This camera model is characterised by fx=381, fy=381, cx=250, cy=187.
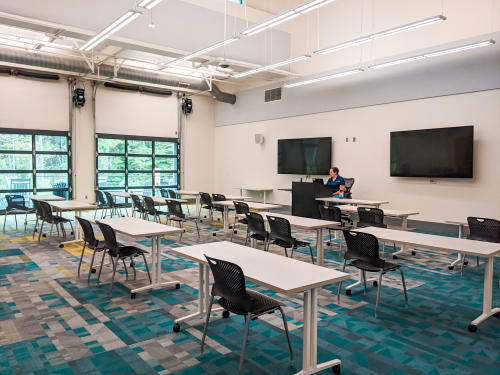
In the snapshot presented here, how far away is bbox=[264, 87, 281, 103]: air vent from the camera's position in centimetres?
1242

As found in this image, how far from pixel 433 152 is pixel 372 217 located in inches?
142

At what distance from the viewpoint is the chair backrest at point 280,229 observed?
16.9 ft

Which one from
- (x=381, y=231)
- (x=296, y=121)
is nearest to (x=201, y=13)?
(x=296, y=121)

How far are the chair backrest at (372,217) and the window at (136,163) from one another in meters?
9.14

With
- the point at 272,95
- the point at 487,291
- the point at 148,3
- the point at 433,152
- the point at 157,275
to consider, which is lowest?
the point at 157,275

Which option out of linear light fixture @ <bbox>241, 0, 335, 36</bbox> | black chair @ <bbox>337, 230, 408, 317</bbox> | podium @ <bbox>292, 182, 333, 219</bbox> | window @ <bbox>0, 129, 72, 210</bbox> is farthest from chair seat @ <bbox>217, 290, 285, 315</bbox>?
window @ <bbox>0, 129, 72, 210</bbox>

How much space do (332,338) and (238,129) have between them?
1133 cm

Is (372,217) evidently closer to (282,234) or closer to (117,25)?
(282,234)

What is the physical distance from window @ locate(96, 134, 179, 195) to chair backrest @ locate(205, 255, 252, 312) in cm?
1070

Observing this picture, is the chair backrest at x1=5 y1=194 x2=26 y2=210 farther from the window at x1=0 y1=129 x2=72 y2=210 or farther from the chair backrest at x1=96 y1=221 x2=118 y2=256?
the chair backrest at x1=96 y1=221 x2=118 y2=256

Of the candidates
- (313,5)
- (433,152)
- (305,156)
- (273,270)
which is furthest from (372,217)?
(305,156)

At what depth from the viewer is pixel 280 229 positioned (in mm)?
5254

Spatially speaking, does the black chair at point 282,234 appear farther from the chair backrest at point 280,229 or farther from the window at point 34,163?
the window at point 34,163

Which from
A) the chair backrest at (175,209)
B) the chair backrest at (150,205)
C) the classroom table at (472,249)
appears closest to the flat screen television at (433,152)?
the classroom table at (472,249)
